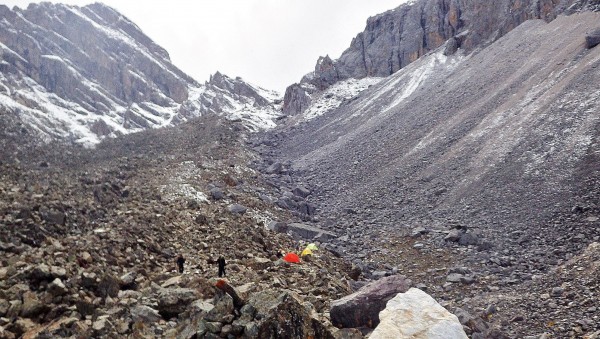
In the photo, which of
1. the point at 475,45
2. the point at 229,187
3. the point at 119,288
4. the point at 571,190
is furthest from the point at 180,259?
the point at 475,45

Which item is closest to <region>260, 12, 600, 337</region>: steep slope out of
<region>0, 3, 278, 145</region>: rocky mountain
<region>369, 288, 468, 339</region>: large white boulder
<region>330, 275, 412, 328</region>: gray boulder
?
<region>330, 275, 412, 328</region>: gray boulder

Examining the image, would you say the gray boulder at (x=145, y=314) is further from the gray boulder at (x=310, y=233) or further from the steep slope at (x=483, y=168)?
the gray boulder at (x=310, y=233)

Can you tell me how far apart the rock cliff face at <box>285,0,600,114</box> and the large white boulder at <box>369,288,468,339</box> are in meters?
50.4

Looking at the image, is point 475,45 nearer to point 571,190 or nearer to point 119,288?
point 571,190

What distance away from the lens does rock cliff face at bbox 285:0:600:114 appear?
188 feet

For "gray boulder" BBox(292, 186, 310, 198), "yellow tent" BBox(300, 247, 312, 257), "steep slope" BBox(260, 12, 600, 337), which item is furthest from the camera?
"gray boulder" BBox(292, 186, 310, 198)

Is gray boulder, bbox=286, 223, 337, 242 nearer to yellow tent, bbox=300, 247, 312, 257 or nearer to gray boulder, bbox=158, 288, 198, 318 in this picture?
yellow tent, bbox=300, 247, 312, 257

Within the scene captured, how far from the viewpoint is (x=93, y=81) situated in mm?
124188

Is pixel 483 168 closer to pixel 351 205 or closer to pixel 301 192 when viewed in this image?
pixel 351 205

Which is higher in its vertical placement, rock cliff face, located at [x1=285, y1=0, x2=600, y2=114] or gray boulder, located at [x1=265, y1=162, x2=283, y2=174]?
rock cliff face, located at [x1=285, y1=0, x2=600, y2=114]

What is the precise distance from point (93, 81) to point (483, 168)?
120617 millimetres

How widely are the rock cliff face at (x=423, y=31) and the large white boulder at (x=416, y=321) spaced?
50359mm

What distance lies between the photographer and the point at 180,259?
16.5m

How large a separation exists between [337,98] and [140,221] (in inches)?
2143
